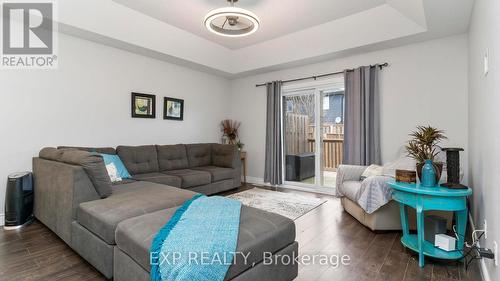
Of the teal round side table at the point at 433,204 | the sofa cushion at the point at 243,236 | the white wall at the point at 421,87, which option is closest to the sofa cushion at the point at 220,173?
the sofa cushion at the point at 243,236

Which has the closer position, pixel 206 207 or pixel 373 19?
pixel 206 207

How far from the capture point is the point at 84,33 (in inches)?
127

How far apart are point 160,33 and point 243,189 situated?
10.2ft

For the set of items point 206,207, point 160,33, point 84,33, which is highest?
point 160,33

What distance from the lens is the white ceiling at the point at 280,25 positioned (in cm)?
298

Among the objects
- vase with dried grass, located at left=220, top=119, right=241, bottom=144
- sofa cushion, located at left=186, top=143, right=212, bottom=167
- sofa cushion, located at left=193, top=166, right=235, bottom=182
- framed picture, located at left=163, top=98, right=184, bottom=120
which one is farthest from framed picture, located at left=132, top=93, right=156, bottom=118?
vase with dried grass, located at left=220, top=119, right=241, bottom=144

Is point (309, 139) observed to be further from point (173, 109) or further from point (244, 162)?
point (173, 109)

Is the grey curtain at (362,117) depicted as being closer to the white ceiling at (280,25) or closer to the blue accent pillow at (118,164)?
the white ceiling at (280,25)

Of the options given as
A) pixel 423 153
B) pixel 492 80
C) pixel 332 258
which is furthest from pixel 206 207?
pixel 492 80

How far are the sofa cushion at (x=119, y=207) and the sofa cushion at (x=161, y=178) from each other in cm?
93

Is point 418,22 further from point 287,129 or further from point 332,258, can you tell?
point 332,258

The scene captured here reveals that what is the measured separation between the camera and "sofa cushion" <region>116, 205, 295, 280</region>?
4.33ft

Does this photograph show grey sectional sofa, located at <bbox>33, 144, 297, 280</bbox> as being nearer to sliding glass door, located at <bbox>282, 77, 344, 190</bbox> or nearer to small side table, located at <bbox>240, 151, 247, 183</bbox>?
small side table, located at <bbox>240, 151, 247, 183</bbox>

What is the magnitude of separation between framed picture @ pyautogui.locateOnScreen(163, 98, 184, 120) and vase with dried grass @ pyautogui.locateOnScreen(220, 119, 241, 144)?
112 centimetres
